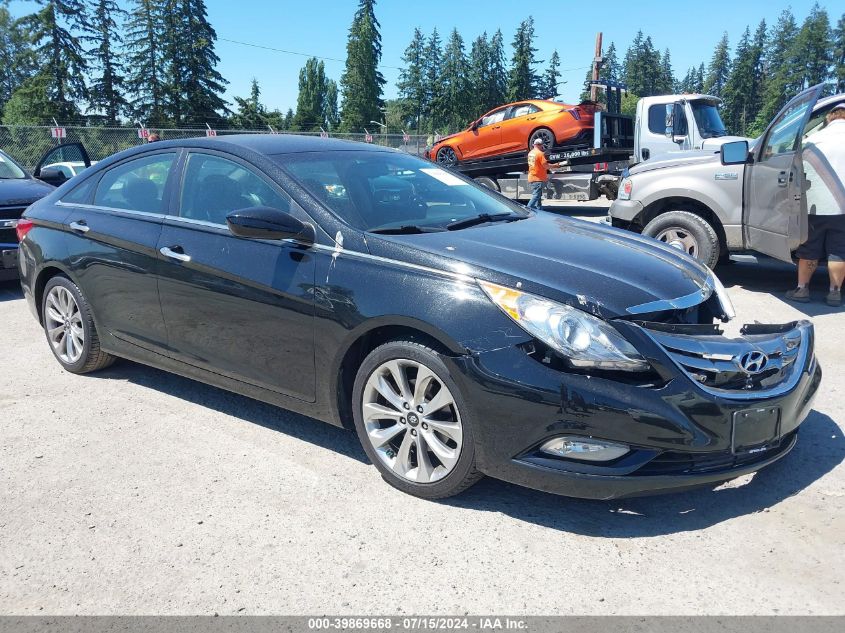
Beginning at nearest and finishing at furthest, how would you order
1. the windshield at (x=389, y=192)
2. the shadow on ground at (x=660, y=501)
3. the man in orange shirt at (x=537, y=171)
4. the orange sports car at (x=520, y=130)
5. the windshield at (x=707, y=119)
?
the shadow on ground at (x=660, y=501)
the windshield at (x=389, y=192)
the windshield at (x=707, y=119)
the man in orange shirt at (x=537, y=171)
the orange sports car at (x=520, y=130)

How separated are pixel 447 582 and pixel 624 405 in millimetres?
939

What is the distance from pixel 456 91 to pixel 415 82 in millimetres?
7370

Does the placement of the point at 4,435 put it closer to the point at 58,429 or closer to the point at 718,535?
the point at 58,429

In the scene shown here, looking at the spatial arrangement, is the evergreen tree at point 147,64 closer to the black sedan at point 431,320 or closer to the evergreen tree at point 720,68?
the black sedan at point 431,320

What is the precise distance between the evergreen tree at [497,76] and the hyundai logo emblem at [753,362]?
90.6 m

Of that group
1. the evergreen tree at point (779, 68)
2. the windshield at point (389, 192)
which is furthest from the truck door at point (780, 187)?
the evergreen tree at point (779, 68)

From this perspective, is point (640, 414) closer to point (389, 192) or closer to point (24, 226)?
point (389, 192)

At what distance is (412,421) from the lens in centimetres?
312

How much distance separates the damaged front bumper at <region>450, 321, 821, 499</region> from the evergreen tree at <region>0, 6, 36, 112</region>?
72.8 metres

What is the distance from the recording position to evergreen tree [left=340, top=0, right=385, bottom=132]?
78.8m

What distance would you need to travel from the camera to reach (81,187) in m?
4.87

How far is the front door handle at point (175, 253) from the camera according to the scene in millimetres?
3922

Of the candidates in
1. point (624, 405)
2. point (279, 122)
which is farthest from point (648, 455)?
point (279, 122)

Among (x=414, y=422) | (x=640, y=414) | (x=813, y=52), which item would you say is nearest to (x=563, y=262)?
(x=640, y=414)
